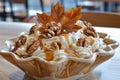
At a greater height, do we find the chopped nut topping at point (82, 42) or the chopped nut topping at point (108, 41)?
the chopped nut topping at point (82, 42)

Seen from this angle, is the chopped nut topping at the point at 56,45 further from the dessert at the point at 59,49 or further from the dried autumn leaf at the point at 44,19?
the dried autumn leaf at the point at 44,19

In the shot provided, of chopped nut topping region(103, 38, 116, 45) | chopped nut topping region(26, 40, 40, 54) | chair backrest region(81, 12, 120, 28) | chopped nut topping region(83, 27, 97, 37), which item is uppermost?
chopped nut topping region(83, 27, 97, 37)

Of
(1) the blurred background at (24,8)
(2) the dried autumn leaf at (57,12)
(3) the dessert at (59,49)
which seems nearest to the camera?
(3) the dessert at (59,49)

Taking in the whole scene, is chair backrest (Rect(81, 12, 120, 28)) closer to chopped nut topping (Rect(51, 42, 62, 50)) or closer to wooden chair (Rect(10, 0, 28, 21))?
chopped nut topping (Rect(51, 42, 62, 50))

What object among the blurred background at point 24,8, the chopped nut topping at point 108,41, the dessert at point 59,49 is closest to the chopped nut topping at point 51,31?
the dessert at point 59,49

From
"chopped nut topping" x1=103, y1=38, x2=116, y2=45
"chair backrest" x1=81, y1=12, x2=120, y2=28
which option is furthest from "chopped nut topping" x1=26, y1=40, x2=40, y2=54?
"chair backrest" x1=81, y1=12, x2=120, y2=28
